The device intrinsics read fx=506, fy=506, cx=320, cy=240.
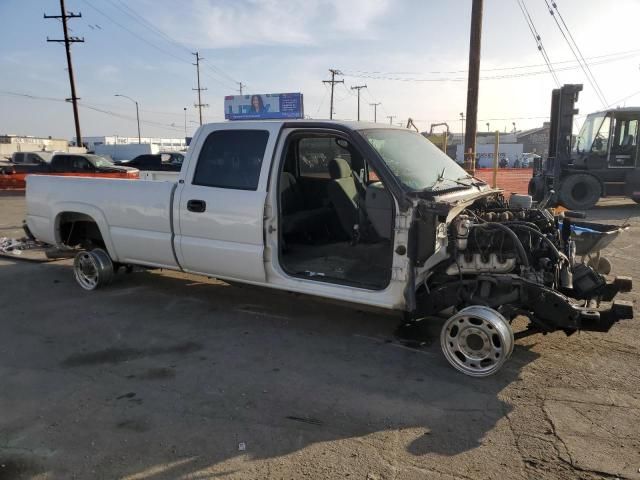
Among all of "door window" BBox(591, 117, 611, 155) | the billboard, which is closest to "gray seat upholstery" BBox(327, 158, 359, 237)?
"door window" BBox(591, 117, 611, 155)

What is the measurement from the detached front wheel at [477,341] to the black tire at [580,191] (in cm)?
1185

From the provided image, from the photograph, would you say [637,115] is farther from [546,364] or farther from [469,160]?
[546,364]

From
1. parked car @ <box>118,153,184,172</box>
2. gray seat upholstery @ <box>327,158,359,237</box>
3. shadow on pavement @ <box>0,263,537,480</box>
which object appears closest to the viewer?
shadow on pavement @ <box>0,263,537,480</box>

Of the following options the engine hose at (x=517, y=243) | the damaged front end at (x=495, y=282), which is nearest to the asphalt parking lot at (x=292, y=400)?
the damaged front end at (x=495, y=282)

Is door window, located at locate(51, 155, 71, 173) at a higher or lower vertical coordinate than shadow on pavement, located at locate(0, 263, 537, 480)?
higher

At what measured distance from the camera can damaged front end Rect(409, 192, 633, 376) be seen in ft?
12.3

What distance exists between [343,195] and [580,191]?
38.3 ft

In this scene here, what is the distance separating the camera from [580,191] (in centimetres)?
1432

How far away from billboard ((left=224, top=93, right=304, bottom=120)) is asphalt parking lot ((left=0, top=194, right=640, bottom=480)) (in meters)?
35.0

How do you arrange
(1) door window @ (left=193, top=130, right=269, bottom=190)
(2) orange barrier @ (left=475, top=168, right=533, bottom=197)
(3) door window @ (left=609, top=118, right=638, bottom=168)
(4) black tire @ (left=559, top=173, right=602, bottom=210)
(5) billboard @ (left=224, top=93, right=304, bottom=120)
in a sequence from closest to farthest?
(1) door window @ (left=193, top=130, right=269, bottom=190) → (4) black tire @ (left=559, top=173, right=602, bottom=210) → (3) door window @ (left=609, top=118, right=638, bottom=168) → (2) orange barrier @ (left=475, top=168, right=533, bottom=197) → (5) billboard @ (left=224, top=93, right=304, bottom=120)

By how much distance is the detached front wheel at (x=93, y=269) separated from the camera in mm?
6000

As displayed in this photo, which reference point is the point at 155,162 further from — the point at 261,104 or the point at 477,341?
the point at 477,341

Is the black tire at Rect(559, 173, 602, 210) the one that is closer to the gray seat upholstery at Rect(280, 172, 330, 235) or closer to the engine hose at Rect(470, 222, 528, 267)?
the gray seat upholstery at Rect(280, 172, 330, 235)

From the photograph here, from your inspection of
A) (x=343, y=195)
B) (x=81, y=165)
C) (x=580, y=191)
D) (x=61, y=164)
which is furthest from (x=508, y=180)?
(x=61, y=164)
